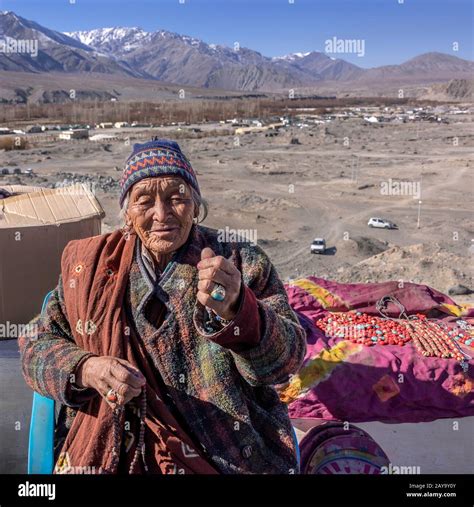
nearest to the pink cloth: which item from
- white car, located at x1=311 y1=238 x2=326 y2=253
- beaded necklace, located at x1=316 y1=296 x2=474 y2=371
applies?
beaded necklace, located at x1=316 y1=296 x2=474 y2=371

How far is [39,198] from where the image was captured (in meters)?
3.41

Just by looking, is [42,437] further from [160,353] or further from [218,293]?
[218,293]

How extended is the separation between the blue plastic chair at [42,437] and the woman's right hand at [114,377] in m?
0.27

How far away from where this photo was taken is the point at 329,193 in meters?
16.4

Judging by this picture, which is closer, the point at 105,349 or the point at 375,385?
the point at 105,349

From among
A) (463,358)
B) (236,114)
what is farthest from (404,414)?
(236,114)

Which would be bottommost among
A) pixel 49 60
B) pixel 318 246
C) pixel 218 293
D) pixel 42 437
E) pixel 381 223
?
pixel 318 246

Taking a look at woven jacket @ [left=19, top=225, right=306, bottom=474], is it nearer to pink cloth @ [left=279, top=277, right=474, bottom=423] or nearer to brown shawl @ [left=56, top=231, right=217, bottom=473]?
brown shawl @ [left=56, top=231, right=217, bottom=473]

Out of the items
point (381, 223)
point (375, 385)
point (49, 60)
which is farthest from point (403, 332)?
point (49, 60)

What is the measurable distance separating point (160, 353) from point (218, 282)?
36cm

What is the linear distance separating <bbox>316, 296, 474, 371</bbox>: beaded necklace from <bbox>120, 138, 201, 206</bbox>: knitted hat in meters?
2.32

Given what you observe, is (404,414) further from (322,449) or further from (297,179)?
(297,179)

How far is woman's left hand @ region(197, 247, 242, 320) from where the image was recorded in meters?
1.36

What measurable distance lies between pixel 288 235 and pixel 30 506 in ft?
34.8
